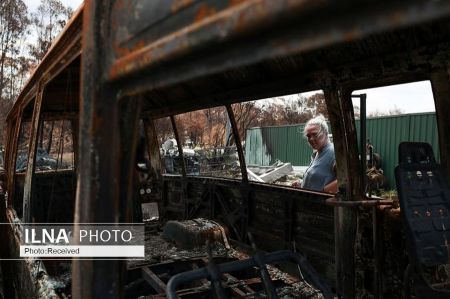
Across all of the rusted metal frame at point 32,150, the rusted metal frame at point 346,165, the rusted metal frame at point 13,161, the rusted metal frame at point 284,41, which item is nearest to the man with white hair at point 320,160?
the rusted metal frame at point 346,165

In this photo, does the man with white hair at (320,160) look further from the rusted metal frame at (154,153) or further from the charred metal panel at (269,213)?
the rusted metal frame at (154,153)

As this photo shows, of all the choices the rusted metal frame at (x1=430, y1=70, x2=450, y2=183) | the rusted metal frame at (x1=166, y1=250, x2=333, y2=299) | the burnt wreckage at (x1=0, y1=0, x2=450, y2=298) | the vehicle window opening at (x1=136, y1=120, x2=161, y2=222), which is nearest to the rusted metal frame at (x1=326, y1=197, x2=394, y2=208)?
the burnt wreckage at (x1=0, y1=0, x2=450, y2=298)

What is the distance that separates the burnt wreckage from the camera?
0.83m

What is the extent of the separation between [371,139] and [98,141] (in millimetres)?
16561

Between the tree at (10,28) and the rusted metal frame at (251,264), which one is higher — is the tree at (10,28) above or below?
above

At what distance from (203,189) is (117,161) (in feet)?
15.6

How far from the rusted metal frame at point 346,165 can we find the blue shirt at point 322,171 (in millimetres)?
1319

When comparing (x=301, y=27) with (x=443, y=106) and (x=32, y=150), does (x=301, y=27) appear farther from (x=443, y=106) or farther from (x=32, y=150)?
(x=32, y=150)

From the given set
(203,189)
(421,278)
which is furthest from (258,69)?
(203,189)

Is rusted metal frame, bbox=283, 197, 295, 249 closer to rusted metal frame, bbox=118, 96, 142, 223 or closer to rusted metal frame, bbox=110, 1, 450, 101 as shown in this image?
rusted metal frame, bbox=118, 96, 142, 223

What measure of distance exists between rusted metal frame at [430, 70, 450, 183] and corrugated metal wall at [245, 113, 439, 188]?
33.8ft

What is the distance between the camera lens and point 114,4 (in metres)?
1.19

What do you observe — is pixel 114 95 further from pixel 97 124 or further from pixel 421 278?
pixel 421 278

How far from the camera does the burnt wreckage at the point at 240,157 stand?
0.83 m
